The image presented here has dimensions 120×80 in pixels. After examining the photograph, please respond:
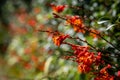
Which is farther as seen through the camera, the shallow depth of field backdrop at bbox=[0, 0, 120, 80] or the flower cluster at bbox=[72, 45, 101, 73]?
the shallow depth of field backdrop at bbox=[0, 0, 120, 80]

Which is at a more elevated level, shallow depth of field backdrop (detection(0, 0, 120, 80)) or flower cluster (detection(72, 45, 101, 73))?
shallow depth of field backdrop (detection(0, 0, 120, 80))

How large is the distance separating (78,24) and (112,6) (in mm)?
930

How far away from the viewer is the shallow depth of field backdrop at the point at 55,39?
257cm

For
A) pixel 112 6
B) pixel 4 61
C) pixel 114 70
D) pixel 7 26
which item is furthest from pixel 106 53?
pixel 7 26

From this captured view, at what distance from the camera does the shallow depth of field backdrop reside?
2568 mm

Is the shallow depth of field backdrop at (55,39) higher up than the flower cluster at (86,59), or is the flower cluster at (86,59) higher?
the shallow depth of field backdrop at (55,39)

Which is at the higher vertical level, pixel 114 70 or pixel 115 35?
pixel 115 35

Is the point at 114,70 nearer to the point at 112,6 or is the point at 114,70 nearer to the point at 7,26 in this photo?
the point at 112,6

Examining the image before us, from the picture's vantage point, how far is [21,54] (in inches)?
248

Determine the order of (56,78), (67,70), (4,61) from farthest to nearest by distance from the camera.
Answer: (4,61) → (67,70) → (56,78)

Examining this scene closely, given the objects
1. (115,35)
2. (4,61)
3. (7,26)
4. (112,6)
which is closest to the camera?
(115,35)

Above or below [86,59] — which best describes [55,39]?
above

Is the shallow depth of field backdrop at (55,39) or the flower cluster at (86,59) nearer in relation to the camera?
the flower cluster at (86,59)

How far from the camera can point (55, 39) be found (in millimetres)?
2377
